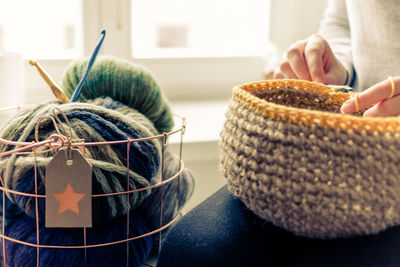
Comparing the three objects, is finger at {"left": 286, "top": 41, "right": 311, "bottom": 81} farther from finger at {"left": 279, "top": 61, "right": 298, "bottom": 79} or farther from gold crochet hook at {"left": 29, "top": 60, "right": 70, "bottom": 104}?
gold crochet hook at {"left": 29, "top": 60, "right": 70, "bottom": 104}

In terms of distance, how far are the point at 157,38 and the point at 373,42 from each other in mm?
922

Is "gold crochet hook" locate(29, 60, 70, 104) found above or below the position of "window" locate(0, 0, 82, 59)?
below

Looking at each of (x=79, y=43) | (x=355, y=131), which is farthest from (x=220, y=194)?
(x=79, y=43)

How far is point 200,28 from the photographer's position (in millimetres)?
1355

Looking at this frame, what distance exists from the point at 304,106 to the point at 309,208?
0.21 meters

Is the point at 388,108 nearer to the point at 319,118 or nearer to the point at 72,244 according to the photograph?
the point at 319,118

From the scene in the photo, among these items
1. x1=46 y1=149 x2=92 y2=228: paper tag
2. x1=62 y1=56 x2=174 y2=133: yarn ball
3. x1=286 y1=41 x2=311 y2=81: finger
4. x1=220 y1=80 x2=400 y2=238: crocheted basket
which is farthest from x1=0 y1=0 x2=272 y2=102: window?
x1=220 y1=80 x2=400 y2=238: crocheted basket

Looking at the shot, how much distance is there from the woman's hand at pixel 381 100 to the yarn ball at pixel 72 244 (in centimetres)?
32

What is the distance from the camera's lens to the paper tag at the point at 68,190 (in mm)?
470

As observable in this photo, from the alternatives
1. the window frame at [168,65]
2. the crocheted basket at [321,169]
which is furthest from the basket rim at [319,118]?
the window frame at [168,65]

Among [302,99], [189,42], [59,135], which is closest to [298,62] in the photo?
[302,99]

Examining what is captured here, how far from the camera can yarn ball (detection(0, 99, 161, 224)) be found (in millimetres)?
507

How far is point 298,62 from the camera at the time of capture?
2.13 feet

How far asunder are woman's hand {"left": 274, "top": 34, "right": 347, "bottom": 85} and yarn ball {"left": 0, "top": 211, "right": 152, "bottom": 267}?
1.10ft
